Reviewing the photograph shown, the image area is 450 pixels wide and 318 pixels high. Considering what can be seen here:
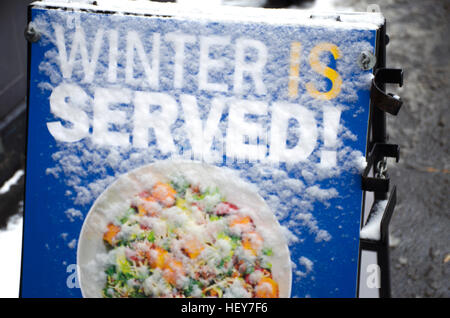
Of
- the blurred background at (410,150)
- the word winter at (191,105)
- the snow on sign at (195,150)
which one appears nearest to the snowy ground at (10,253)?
the blurred background at (410,150)

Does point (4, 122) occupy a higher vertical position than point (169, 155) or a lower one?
lower

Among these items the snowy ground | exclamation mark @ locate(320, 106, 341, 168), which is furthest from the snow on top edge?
the snowy ground

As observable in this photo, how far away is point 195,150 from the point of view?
1.18 metres

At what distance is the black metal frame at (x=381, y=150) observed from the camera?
1112 mm

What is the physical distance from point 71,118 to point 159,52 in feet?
0.95

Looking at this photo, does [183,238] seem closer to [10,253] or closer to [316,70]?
[316,70]

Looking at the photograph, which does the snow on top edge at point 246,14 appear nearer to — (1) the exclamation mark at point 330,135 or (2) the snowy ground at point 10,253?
(1) the exclamation mark at point 330,135

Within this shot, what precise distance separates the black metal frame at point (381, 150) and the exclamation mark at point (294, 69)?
182 mm

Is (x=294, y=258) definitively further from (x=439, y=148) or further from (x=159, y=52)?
(x=439, y=148)

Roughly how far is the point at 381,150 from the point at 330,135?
0.55ft

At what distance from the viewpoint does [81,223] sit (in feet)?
4.01

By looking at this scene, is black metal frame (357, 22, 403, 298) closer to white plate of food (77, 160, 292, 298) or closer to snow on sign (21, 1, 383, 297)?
snow on sign (21, 1, 383, 297)

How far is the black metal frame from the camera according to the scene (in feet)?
3.65

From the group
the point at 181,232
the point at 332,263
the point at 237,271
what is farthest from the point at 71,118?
the point at 332,263
